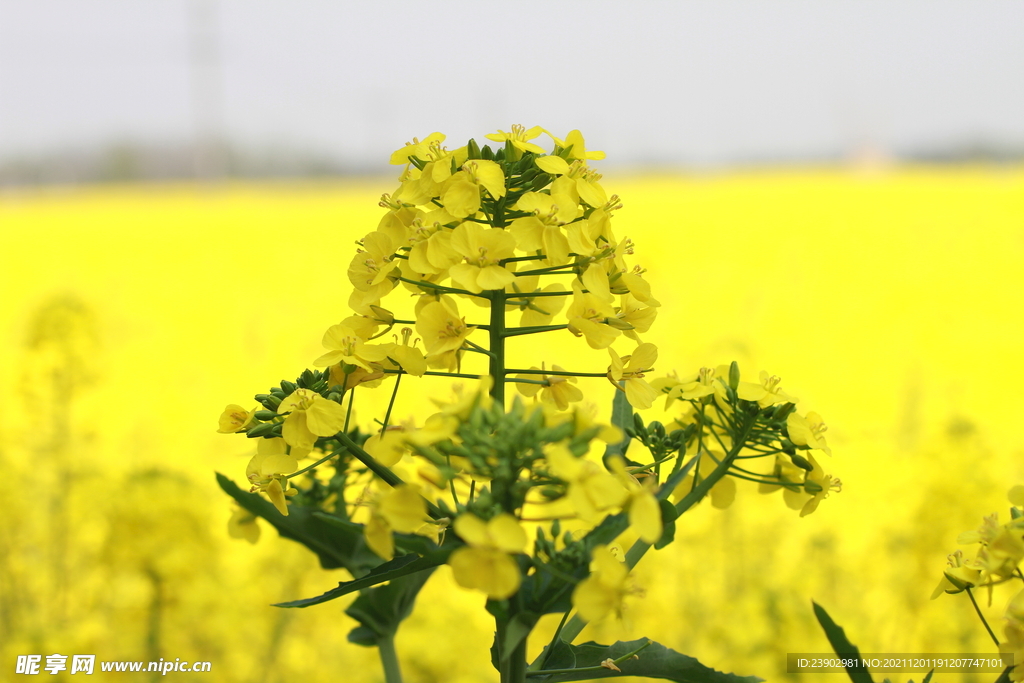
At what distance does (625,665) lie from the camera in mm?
882

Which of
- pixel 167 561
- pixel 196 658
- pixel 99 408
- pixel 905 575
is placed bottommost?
pixel 99 408

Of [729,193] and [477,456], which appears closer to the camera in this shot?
[477,456]

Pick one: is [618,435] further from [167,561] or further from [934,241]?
[934,241]

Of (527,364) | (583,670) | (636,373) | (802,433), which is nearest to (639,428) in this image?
(636,373)

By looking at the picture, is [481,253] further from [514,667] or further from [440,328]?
[514,667]

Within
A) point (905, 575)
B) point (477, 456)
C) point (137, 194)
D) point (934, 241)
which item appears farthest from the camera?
point (137, 194)

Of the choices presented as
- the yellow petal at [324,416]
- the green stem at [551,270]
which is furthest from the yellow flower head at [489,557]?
the green stem at [551,270]

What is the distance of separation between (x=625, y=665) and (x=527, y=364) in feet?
21.6

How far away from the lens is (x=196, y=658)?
Result: 9.27 ft

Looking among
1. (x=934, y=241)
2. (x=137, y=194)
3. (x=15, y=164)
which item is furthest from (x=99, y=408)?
(x=15, y=164)

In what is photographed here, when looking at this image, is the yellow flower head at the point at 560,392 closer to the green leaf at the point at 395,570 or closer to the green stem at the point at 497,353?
the green stem at the point at 497,353

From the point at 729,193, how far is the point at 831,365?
390 inches

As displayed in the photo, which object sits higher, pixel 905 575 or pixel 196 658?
pixel 196 658

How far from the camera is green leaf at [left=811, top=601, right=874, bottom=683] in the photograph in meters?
0.99
